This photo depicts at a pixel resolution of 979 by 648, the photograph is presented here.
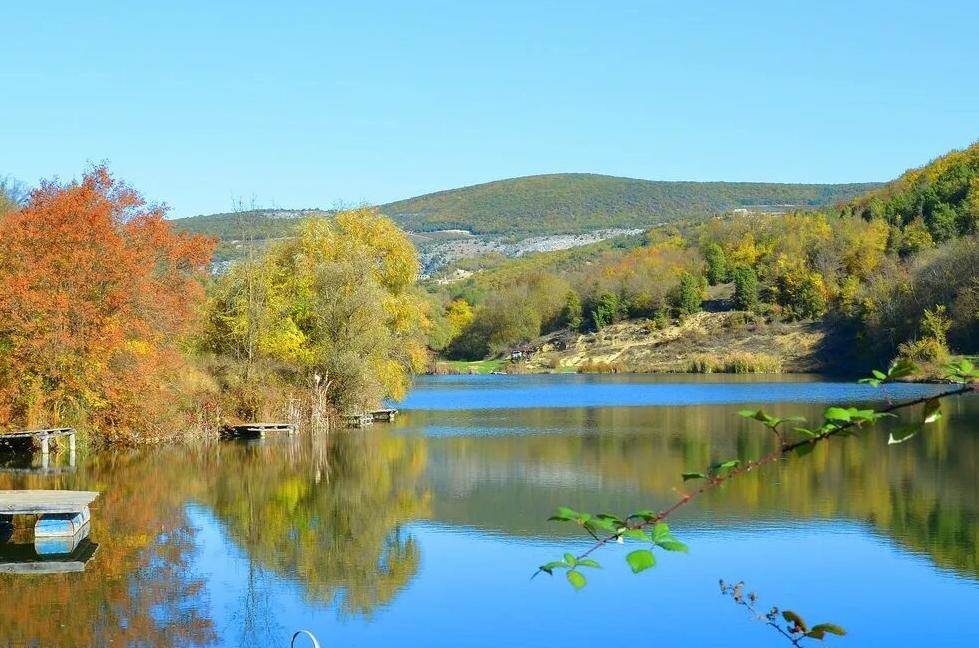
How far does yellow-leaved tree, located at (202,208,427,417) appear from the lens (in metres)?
36.8

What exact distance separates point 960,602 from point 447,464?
15.8 metres

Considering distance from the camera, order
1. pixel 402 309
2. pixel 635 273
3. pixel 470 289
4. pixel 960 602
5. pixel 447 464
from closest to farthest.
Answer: pixel 960 602 < pixel 447 464 < pixel 402 309 < pixel 635 273 < pixel 470 289

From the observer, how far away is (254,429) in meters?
34.6

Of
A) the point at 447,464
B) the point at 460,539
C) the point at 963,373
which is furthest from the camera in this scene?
the point at 447,464

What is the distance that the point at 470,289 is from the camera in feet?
403

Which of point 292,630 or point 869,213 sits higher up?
point 869,213

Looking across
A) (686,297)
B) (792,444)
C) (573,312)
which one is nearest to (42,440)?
(792,444)

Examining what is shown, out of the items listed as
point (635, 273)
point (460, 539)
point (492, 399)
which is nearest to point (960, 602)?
point (460, 539)

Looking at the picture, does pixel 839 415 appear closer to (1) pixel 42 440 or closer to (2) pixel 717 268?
(1) pixel 42 440

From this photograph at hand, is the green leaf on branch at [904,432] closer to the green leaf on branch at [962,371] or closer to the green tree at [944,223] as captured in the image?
the green leaf on branch at [962,371]

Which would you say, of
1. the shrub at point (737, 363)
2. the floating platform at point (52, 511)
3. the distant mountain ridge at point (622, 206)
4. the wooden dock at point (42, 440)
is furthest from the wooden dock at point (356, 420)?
the distant mountain ridge at point (622, 206)

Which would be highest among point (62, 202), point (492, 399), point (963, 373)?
point (62, 202)

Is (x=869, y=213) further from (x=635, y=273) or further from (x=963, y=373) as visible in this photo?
(x=963, y=373)

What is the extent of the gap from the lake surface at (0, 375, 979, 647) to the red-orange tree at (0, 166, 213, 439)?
1.69 m
